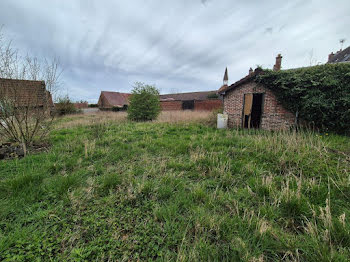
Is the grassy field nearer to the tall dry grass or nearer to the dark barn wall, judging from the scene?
the tall dry grass

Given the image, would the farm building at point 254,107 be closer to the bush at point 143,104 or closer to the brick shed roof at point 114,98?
the bush at point 143,104

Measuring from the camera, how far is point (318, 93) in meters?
6.14

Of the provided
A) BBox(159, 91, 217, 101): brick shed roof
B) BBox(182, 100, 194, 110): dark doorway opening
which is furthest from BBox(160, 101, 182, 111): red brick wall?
BBox(159, 91, 217, 101): brick shed roof

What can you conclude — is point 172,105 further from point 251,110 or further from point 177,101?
point 251,110

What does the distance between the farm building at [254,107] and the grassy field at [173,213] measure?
468cm

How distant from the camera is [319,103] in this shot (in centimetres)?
600

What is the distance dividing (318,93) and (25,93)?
11407mm

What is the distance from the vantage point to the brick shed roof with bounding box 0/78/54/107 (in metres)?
3.80

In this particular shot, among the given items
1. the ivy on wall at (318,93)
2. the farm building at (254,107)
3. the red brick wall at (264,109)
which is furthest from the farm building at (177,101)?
the ivy on wall at (318,93)

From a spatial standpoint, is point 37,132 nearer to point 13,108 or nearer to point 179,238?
point 13,108

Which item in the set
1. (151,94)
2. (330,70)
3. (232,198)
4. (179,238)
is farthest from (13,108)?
(330,70)

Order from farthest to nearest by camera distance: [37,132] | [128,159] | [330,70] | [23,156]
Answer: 1. [330,70]
2. [37,132]
3. [23,156]
4. [128,159]

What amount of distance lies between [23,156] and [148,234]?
4.60 meters

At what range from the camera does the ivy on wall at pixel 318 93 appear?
5.63 m
